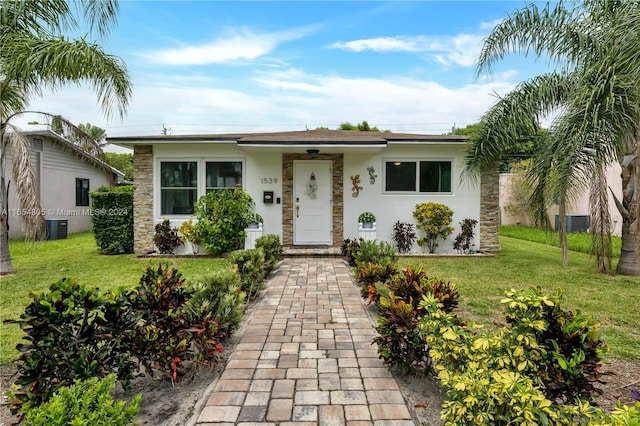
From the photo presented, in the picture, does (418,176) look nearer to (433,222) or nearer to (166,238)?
(433,222)

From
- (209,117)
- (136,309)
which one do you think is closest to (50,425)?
(136,309)

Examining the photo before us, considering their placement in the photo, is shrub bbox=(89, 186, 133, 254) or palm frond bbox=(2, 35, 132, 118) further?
shrub bbox=(89, 186, 133, 254)

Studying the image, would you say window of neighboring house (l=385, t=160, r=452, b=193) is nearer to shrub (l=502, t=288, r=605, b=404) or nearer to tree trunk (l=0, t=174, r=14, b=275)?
shrub (l=502, t=288, r=605, b=404)

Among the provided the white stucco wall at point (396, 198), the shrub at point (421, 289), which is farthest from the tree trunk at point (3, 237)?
the shrub at point (421, 289)

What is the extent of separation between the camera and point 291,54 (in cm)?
1423

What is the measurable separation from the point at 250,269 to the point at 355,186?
5.02 meters

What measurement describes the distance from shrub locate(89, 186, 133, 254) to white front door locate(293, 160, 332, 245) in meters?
4.89

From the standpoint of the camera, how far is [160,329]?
2.62 m

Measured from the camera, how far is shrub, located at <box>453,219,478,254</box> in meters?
9.57

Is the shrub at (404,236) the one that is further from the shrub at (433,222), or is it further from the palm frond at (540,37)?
the palm frond at (540,37)

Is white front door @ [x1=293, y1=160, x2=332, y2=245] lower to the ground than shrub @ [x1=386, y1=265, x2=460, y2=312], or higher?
higher

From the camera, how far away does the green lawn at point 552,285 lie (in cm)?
415

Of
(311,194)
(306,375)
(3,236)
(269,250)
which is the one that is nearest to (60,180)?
(3,236)

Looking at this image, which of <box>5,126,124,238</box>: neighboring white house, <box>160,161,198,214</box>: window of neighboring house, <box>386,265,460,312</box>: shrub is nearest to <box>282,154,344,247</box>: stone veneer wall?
<box>160,161,198,214</box>: window of neighboring house
